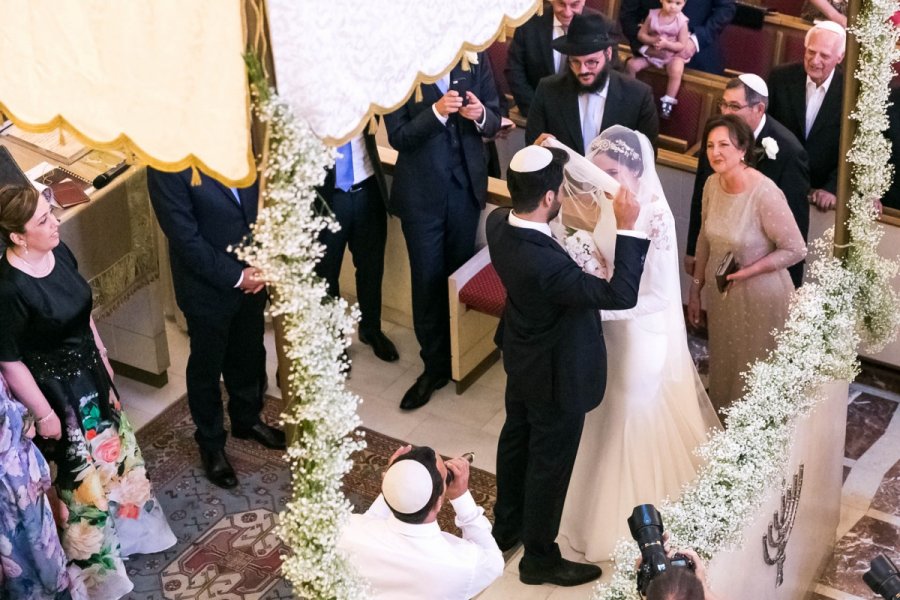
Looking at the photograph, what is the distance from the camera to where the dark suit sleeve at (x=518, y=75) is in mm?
6027

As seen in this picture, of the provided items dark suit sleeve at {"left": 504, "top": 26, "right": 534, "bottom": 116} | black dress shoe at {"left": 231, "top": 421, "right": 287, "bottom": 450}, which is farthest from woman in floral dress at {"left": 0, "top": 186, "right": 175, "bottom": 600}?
dark suit sleeve at {"left": 504, "top": 26, "right": 534, "bottom": 116}

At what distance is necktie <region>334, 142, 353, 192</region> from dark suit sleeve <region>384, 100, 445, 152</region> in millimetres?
193

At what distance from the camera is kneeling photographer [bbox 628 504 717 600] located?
9.32 ft

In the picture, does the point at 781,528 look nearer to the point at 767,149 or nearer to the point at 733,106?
the point at 767,149

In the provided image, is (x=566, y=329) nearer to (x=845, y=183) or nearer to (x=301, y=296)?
(x=845, y=183)

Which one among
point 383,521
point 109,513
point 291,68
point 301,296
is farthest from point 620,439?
point 291,68

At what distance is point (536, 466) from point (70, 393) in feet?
5.55

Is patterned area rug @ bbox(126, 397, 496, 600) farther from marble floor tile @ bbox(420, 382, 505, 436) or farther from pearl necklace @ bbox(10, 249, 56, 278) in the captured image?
pearl necklace @ bbox(10, 249, 56, 278)

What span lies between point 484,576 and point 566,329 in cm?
99

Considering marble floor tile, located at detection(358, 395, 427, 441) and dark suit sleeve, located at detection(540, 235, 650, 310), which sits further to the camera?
marble floor tile, located at detection(358, 395, 427, 441)

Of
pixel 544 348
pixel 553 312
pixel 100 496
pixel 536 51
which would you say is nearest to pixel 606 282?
pixel 553 312

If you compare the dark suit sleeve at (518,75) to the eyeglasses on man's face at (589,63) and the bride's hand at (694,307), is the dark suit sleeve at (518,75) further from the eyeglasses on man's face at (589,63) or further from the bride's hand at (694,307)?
the bride's hand at (694,307)

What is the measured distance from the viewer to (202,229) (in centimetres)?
466

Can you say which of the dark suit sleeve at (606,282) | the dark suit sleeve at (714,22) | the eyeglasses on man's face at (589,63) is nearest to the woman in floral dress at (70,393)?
the dark suit sleeve at (606,282)
